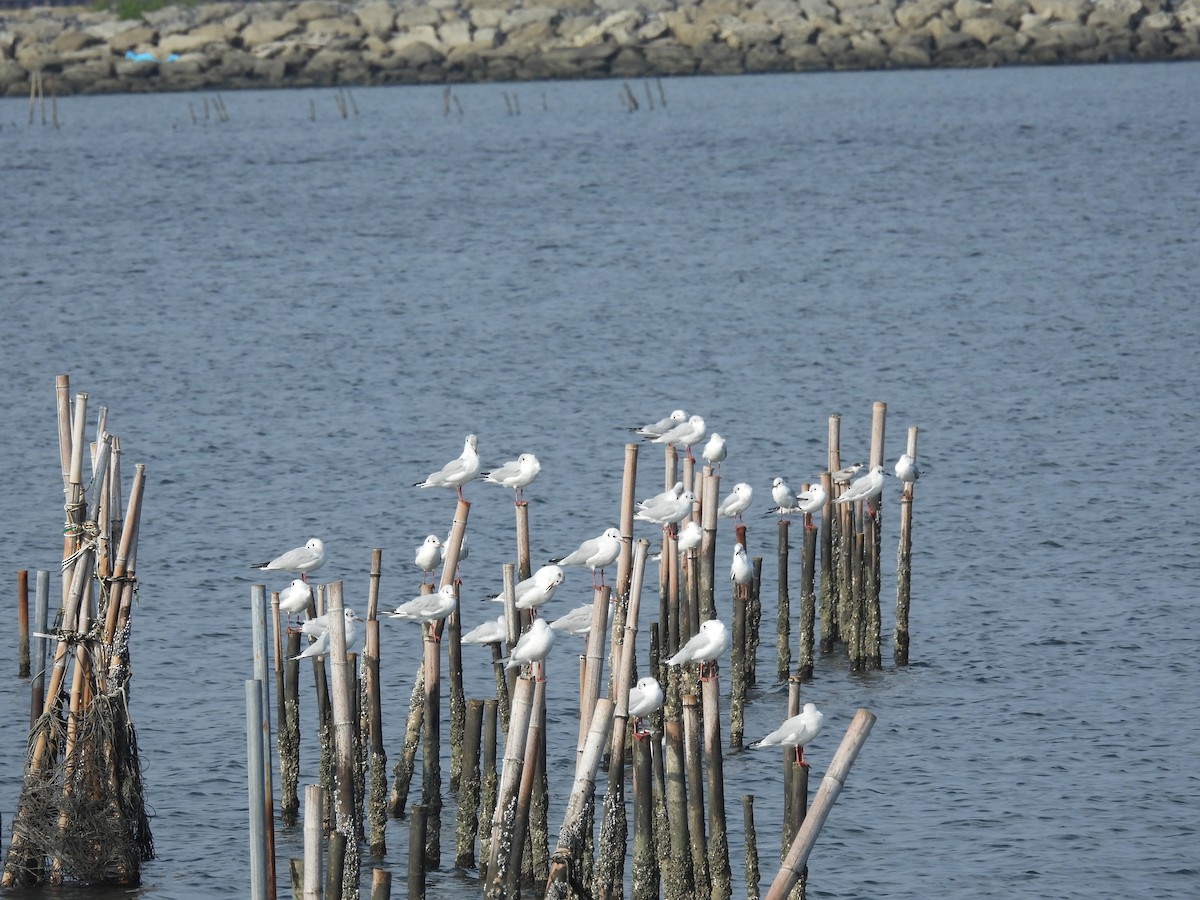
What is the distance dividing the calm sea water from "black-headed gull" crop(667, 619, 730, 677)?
210 centimetres

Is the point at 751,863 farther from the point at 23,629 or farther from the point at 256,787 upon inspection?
the point at 23,629

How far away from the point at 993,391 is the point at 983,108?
231 ft

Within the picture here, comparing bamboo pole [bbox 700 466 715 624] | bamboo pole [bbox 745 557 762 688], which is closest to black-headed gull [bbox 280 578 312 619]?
bamboo pole [bbox 700 466 715 624]

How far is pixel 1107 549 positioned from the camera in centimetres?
3059

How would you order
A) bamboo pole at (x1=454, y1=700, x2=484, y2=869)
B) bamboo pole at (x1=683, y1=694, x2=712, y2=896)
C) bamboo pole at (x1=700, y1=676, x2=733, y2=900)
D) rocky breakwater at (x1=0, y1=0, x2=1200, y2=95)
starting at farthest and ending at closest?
rocky breakwater at (x1=0, y1=0, x2=1200, y2=95) → bamboo pole at (x1=454, y1=700, x2=484, y2=869) → bamboo pole at (x1=700, y1=676, x2=733, y2=900) → bamboo pole at (x1=683, y1=694, x2=712, y2=896)

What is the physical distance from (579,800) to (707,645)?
13.4 ft

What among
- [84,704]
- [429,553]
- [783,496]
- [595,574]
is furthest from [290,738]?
[783,496]

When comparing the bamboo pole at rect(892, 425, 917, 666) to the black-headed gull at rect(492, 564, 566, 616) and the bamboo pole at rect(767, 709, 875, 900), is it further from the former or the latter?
the bamboo pole at rect(767, 709, 875, 900)

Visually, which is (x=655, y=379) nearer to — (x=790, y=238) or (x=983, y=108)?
(x=790, y=238)

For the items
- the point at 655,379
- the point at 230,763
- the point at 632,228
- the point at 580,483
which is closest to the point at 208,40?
the point at 632,228

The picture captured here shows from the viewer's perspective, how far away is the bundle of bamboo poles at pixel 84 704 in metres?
17.6

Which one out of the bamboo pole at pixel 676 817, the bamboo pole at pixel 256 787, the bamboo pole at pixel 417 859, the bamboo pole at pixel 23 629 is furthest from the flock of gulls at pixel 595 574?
the bamboo pole at pixel 23 629

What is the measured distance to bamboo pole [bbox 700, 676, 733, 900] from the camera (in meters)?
16.1

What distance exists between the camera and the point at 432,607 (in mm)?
19578
